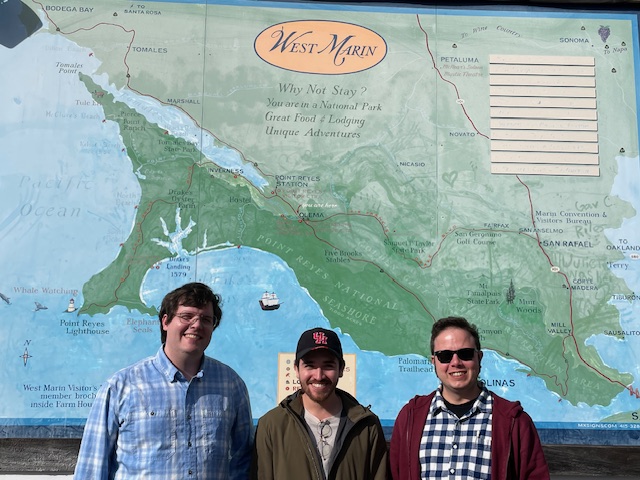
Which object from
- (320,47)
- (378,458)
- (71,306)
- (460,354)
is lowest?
(378,458)

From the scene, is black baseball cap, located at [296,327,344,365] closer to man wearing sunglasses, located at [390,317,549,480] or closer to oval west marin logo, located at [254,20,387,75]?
man wearing sunglasses, located at [390,317,549,480]

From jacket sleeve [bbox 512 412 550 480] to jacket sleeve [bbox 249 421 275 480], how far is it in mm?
829

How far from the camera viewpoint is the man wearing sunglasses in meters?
2.17

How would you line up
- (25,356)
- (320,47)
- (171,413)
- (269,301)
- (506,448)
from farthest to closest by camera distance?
(320,47) → (269,301) → (25,356) → (171,413) → (506,448)

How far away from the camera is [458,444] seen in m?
2.21

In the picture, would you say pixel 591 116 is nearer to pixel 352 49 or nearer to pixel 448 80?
pixel 448 80

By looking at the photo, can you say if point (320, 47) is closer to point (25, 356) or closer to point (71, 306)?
point (71, 306)

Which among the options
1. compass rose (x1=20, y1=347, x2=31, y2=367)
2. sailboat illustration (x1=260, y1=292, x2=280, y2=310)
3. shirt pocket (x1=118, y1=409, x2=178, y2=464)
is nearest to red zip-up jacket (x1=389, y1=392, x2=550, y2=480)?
shirt pocket (x1=118, y1=409, x2=178, y2=464)

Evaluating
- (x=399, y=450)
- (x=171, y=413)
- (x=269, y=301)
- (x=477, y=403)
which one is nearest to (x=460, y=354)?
(x=477, y=403)

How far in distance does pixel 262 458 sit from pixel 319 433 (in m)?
0.22

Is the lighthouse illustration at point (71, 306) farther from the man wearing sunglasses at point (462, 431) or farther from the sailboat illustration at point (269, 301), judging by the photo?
the man wearing sunglasses at point (462, 431)

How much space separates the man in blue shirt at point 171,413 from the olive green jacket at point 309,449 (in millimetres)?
149

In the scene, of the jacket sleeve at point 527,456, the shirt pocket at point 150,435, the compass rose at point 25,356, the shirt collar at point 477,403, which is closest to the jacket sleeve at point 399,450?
the shirt collar at point 477,403

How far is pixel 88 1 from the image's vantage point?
3971 mm
